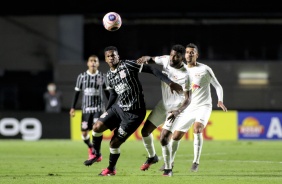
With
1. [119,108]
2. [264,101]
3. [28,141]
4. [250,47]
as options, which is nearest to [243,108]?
[264,101]

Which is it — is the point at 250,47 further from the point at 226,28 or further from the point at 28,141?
the point at 28,141

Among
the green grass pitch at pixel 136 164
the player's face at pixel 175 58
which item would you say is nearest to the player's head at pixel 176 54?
the player's face at pixel 175 58

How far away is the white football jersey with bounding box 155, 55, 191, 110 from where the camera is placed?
42.7ft

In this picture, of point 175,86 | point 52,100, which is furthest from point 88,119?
point 52,100

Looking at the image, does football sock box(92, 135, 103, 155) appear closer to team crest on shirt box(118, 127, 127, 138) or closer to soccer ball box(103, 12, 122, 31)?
team crest on shirt box(118, 127, 127, 138)

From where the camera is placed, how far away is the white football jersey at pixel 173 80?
13023 mm

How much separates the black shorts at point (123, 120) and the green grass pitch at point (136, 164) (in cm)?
69

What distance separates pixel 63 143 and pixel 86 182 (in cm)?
1207

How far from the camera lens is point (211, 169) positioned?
15.0 meters

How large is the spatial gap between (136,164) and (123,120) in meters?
3.17

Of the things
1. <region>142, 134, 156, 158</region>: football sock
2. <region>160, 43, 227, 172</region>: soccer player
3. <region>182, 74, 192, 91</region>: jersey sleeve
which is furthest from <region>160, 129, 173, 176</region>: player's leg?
<region>182, 74, 192, 91</region>: jersey sleeve

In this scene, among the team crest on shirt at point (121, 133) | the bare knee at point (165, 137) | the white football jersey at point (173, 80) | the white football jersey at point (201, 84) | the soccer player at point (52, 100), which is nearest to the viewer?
the white football jersey at point (173, 80)

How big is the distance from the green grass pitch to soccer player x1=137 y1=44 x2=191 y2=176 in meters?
0.86

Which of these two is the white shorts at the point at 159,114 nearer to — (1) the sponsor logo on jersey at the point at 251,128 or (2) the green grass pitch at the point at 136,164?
(2) the green grass pitch at the point at 136,164
